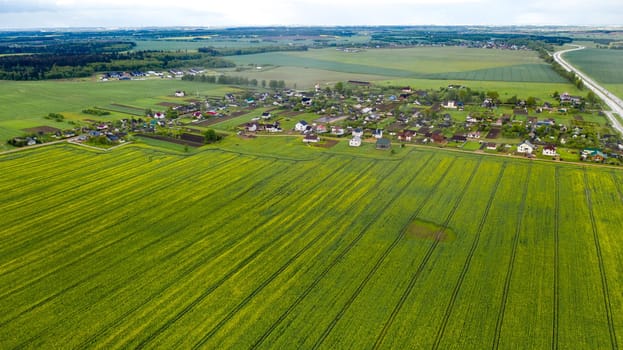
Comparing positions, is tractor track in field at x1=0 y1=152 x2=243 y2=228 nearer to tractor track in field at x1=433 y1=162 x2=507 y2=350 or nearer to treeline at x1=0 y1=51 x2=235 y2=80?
tractor track in field at x1=433 y1=162 x2=507 y2=350

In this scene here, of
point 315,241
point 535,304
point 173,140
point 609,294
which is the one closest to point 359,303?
point 315,241

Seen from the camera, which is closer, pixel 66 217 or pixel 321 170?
pixel 66 217

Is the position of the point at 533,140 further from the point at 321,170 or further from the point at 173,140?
the point at 173,140

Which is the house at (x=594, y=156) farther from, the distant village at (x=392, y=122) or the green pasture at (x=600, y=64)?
the green pasture at (x=600, y=64)

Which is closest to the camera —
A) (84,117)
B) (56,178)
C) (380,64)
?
(56,178)

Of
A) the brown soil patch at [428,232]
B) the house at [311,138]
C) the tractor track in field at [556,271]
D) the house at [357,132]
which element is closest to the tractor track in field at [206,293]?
the brown soil patch at [428,232]

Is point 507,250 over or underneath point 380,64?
underneath

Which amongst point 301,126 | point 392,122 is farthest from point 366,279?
point 392,122
